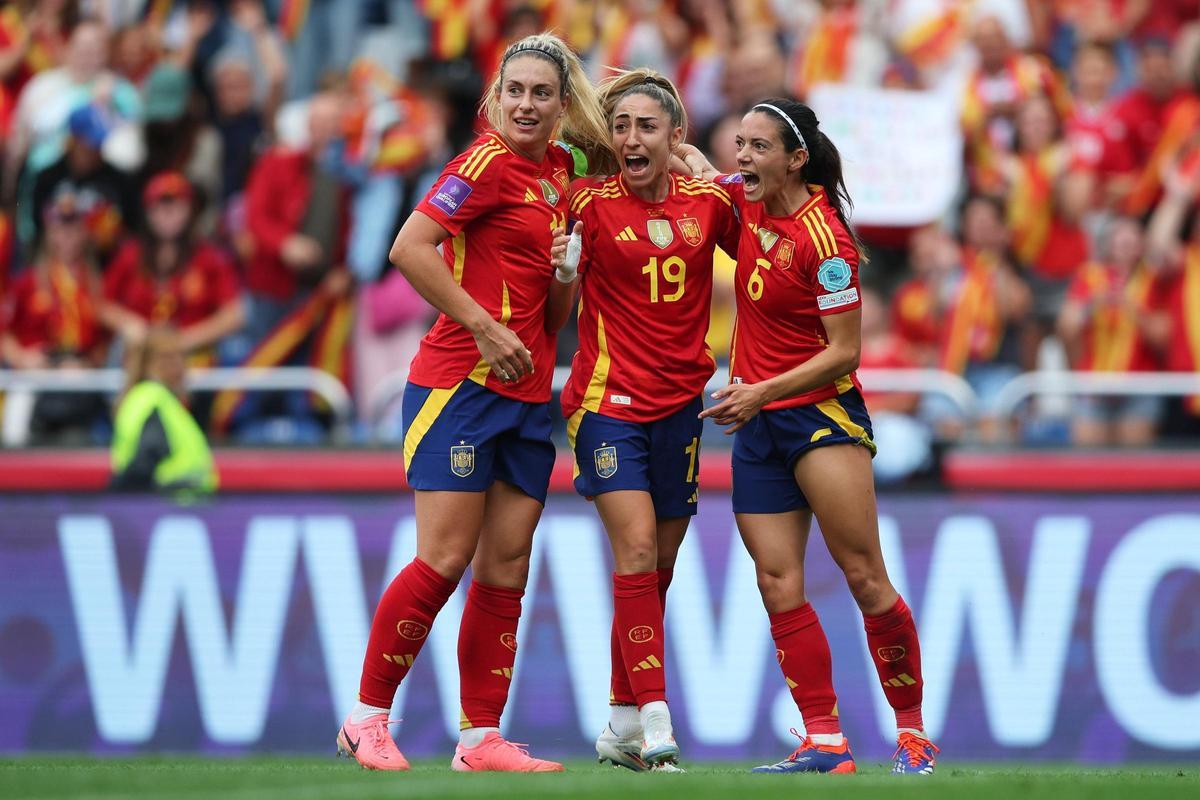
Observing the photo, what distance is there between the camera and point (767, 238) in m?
6.57

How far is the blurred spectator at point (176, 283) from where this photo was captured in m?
11.4

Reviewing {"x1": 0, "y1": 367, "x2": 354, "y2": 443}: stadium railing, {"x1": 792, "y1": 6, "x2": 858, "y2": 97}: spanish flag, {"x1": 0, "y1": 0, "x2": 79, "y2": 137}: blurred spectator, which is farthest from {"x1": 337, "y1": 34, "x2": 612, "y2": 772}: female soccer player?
{"x1": 0, "y1": 0, "x2": 79, "y2": 137}: blurred spectator

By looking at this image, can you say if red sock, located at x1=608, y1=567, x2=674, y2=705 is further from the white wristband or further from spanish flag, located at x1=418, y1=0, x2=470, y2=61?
spanish flag, located at x1=418, y1=0, x2=470, y2=61

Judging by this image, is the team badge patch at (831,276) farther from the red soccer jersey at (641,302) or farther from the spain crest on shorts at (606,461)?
the spain crest on shorts at (606,461)

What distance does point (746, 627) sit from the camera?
951 cm

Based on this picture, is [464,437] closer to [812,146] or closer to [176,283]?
[812,146]

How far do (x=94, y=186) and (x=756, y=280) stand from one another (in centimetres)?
670

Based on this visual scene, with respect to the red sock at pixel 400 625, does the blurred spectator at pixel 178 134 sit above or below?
above

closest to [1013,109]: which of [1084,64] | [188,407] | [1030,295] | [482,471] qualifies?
[1084,64]

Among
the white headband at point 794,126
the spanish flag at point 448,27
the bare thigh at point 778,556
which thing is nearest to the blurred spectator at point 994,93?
the spanish flag at point 448,27

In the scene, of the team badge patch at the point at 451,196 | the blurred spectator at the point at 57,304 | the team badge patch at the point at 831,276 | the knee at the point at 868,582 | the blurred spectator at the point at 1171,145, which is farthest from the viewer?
the blurred spectator at the point at 1171,145

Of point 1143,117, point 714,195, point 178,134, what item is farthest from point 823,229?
point 178,134

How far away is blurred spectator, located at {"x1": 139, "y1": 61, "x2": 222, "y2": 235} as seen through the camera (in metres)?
12.2

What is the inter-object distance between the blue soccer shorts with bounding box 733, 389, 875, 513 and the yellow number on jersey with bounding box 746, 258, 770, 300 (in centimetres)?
44
